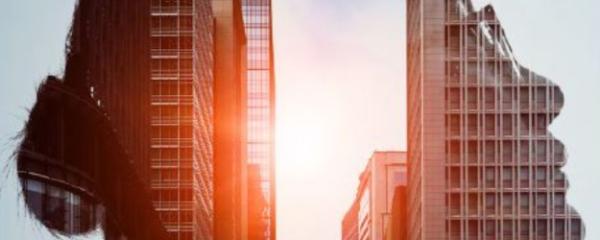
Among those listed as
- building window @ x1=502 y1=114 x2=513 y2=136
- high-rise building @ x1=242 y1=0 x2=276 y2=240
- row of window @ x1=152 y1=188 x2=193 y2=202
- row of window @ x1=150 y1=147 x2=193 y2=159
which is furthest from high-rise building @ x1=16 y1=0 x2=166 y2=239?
high-rise building @ x1=242 y1=0 x2=276 y2=240

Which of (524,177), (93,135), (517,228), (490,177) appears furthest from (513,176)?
(93,135)

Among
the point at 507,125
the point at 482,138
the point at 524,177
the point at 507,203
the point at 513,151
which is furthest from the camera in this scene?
the point at 507,125

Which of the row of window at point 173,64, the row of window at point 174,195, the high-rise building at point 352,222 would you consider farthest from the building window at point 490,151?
the high-rise building at point 352,222

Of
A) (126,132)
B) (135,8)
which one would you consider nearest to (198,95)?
(135,8)

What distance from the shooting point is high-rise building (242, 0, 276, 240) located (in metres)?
128

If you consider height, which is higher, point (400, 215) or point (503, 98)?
point (503, 98)

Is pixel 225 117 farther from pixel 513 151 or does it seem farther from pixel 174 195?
pixel 174 195

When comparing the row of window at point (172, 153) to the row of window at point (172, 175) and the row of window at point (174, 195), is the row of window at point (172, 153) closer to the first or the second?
the row of window at point (172, 175)

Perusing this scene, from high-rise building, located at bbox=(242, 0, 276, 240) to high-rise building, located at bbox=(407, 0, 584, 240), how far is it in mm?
65287

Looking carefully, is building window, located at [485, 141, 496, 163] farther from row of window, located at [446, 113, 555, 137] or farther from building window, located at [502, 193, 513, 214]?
building window, located at [502, 193, 513, 214]

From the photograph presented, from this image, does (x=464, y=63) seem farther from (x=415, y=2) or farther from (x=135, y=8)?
(x=135, y=8)

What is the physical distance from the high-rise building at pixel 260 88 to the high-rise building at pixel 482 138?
214 ft

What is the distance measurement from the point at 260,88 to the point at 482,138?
7191 cm

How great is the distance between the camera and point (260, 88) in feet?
436
